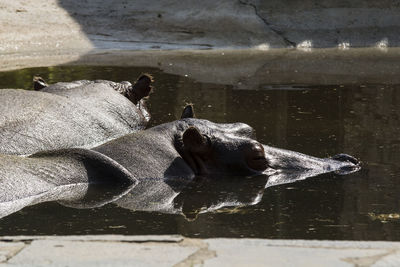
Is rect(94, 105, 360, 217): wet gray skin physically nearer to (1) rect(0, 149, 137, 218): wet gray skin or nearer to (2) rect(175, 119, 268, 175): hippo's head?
(2) rect(175, 119, 268, 175): hippo's head

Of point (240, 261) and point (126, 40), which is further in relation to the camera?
point (126, 40)

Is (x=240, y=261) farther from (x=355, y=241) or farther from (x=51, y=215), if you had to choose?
(x=51, y=215)

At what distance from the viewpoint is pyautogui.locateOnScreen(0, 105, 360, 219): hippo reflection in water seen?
471 centimetres

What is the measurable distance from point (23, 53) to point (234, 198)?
26.2 ft

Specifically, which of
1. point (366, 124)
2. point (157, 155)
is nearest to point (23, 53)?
point (366, 124)

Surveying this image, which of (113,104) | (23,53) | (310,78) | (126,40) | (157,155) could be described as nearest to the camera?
(157,155)

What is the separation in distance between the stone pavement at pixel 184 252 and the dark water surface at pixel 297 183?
363mm

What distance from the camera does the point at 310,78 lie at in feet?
33.3

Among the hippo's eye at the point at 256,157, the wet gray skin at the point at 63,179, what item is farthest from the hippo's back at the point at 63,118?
the hippo's eye at the point at 256,157

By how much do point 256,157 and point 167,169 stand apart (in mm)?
507

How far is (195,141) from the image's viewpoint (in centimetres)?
521

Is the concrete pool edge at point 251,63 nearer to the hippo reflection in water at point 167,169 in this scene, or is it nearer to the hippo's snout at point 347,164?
the hippo's snout at point 347,164

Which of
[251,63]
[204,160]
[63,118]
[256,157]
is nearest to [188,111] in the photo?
[204,160]

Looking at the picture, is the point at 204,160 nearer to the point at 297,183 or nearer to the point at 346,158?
the point at 297,183
